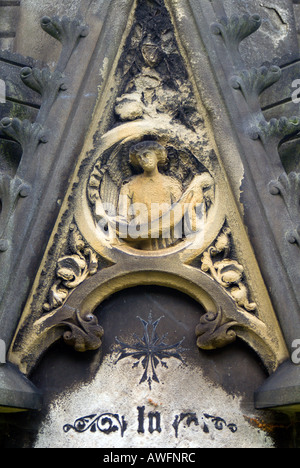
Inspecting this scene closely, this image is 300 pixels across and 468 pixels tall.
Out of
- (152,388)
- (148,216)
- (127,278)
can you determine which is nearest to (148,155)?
(148,216)

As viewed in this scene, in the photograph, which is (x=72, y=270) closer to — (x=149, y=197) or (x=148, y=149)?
(x=149, y=197)

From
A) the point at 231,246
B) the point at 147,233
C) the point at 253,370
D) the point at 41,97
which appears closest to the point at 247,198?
the point at 231,246

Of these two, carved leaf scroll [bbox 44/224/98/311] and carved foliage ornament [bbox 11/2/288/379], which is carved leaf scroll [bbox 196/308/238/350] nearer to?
carved foliage ornament [bbox 11/2/288/379]

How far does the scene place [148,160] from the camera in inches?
187

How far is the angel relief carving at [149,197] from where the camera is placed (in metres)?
4.62

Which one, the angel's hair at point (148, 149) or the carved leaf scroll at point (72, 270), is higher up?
the angel's hair at point (148, 149)

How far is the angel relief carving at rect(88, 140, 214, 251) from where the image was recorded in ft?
15.1

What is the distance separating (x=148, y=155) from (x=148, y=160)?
0.04 meters

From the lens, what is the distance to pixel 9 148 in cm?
502

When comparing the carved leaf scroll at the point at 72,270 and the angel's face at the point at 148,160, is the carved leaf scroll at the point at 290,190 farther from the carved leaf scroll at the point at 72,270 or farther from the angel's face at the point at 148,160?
the carved leaf scroll at the point at 72,270

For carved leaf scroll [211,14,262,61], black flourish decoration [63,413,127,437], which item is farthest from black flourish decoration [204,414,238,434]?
carved leaf scroll [211,14,262,61]

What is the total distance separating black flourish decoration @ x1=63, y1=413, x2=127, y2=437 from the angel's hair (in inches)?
64.6

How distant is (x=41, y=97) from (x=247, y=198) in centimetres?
166

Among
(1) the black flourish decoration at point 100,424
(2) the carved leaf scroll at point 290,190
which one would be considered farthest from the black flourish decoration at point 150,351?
(2) the carved leaf scroll at point 290,190
